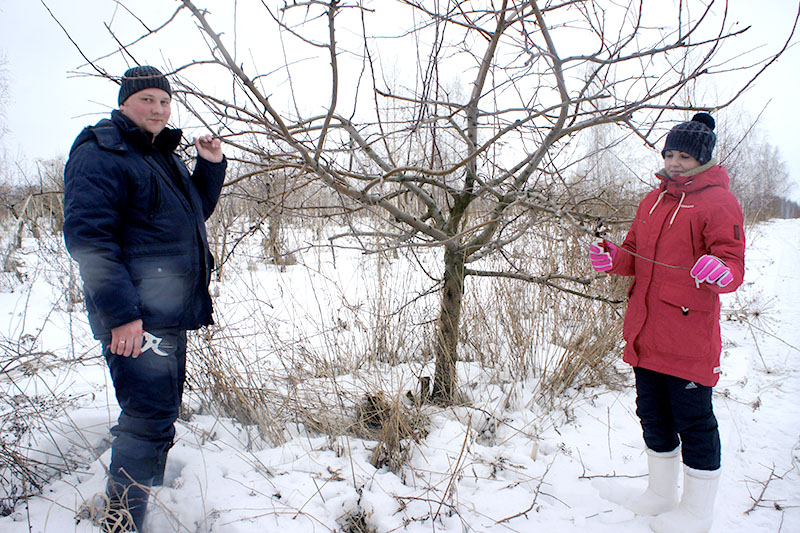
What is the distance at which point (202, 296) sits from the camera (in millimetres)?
1668

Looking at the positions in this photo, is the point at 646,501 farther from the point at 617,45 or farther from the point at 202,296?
the point at 202,296

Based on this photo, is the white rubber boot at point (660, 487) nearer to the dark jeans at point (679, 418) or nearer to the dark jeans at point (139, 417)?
the dark jeans at point (679, 418)

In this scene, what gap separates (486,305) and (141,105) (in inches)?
97.8

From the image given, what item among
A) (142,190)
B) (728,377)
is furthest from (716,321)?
(142,190)

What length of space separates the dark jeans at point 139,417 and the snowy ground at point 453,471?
0.12 m

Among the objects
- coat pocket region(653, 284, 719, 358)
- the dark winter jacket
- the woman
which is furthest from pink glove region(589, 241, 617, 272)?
the dark winter jacket

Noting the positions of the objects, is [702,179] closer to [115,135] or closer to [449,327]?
[449,327]

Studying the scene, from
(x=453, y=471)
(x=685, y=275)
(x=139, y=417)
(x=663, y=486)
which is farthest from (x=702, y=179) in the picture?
(x=139, y=417)

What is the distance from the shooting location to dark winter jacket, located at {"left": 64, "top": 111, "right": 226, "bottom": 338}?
1.31 meters

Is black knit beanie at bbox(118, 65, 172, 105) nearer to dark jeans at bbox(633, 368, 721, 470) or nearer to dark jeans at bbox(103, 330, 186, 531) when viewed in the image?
dark jeans at bbox(103, 330, 186, 531)

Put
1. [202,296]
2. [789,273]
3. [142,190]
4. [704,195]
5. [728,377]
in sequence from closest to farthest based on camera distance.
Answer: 1. [142,190]
2. [704,195]
3. [202,296]
4. [728,377]
5. [789,273]

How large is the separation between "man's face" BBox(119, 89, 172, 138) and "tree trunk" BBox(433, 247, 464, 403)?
59.4 inches

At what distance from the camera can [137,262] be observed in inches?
56.8

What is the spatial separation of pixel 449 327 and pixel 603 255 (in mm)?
981
